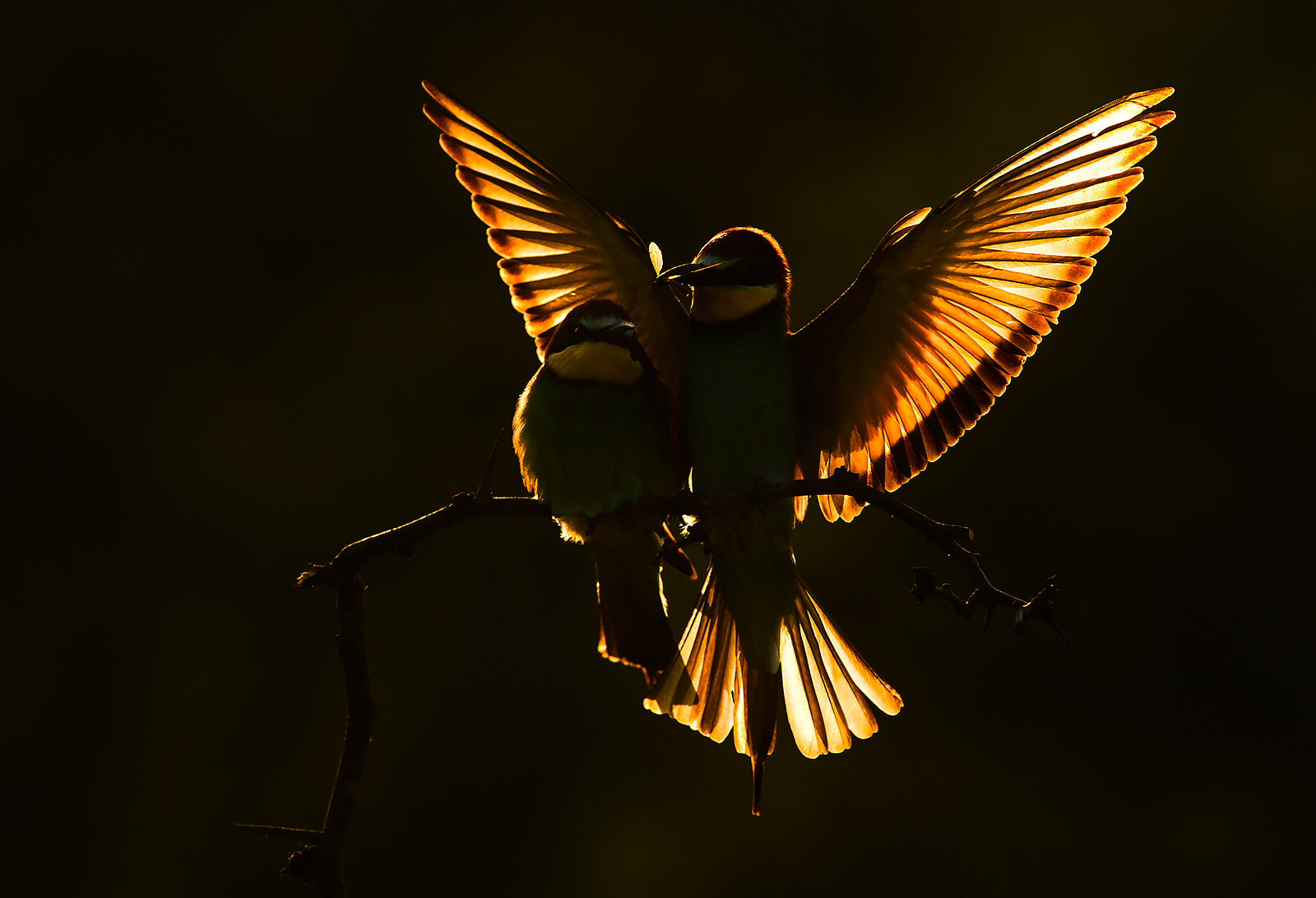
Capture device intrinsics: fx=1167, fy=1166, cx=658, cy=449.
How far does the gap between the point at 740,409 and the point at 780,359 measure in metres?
0.10

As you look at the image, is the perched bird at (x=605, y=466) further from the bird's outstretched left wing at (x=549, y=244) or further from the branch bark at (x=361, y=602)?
the branch bark at (x=361, y=602)

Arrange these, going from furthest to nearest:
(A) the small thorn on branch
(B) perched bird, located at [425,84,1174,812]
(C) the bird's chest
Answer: (C) the bird's chest, (B) perched bird, located at [425,84,1174,812], (A) the small thorn on branch

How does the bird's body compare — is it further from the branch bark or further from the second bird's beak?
the branch bark

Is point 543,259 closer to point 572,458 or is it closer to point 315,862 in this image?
point 572,458

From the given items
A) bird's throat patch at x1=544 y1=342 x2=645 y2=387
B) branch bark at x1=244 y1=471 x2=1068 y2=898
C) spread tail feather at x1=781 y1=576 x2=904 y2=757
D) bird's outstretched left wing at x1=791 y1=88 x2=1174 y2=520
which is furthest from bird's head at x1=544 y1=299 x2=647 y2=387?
branch bark at x1=244 y1=471 x2=1068 y2=898

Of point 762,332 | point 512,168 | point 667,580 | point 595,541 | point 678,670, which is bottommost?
point 667,580

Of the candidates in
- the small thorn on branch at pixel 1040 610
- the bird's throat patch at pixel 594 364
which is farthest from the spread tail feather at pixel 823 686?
the small thorn on branch at pixel 1040 610

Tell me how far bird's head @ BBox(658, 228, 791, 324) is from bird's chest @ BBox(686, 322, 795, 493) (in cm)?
3

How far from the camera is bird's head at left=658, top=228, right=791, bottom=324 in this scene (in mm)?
1521

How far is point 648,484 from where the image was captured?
5.06 feet

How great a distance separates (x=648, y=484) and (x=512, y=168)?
1.49 feet

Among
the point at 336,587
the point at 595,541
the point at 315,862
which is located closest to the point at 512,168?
the point at 595,541

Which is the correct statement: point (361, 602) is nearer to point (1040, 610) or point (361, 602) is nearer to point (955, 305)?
point (1040, 610)

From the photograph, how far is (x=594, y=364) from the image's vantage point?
152cm
